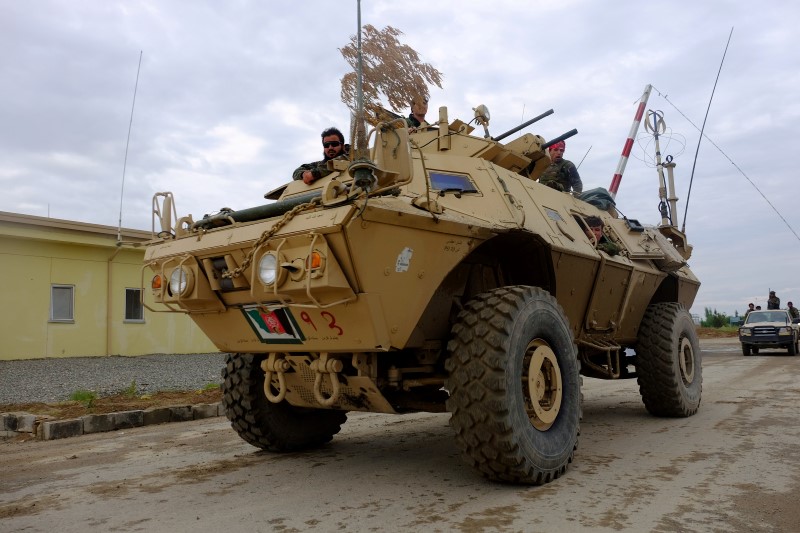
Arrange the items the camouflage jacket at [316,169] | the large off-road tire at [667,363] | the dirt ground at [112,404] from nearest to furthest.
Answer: the camouflage jacket at [316,169] → the large off-road tire at [667,363] → the dirt ground at [112,404]

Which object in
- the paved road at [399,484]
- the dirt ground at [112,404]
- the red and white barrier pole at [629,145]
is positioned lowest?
the paved road at [399,484]

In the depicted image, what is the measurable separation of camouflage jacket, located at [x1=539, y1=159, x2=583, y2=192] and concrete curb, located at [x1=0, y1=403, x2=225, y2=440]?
489 centimetres

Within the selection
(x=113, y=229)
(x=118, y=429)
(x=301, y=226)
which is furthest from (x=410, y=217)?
(x=113, y=229)

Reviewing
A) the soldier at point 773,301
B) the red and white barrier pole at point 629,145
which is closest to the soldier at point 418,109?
the red and white barrier pole at point 629,145

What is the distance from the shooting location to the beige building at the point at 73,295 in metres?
13.4

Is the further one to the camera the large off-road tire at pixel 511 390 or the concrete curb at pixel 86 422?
the concrete curb at pixel 86 422

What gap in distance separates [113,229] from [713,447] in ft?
42.4

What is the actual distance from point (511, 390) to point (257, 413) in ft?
7.30

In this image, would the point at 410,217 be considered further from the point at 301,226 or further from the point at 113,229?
the point at 113,229

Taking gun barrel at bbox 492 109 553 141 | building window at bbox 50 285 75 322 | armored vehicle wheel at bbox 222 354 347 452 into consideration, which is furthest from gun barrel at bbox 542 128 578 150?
building window at bbox 50 285 75 322

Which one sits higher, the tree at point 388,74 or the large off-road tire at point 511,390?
the tree at point 388,74

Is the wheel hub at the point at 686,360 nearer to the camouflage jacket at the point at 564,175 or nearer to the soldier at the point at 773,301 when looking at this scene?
the camouflage jacket at the point at 564,175

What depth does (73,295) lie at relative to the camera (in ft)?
47.4

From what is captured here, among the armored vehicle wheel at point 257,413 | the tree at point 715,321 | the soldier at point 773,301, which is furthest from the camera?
the tree at point 715,321
